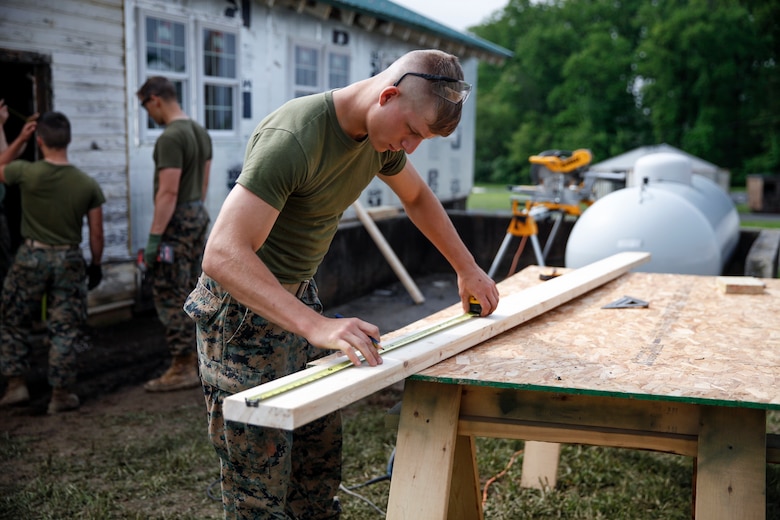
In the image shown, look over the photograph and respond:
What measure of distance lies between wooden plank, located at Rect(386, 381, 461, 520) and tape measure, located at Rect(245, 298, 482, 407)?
17 centimetres

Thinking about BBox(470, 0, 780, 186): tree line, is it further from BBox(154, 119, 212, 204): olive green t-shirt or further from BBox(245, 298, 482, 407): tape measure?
BBox(245, 298, 482, 407): tape measure

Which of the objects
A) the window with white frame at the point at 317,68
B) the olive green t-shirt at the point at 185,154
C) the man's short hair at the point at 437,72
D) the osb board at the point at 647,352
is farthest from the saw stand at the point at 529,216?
the man's short hair at the point at 437,72

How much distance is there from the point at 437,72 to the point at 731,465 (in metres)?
1.57

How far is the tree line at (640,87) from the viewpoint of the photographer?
4328cm

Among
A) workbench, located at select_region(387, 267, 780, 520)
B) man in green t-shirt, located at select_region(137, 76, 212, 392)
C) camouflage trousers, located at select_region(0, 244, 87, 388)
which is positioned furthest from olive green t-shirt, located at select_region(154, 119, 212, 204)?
workbench, located at select_region(387, 267, 780, 520)

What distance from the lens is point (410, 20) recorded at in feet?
45.6

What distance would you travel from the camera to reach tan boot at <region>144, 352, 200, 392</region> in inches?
254

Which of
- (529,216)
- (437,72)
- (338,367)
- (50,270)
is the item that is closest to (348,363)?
(338,367)

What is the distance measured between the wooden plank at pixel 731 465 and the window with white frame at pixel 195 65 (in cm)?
753

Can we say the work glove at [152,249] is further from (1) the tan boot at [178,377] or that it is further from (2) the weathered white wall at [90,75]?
(2) the weathered white wall at [90,75]

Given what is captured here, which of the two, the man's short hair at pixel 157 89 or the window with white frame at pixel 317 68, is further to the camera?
the window with white frame at pixel 317 68

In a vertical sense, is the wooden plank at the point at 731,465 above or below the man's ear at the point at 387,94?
below

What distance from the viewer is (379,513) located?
4250mm

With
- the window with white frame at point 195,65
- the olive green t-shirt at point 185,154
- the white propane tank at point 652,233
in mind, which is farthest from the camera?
the window with white frame at point 195,65
